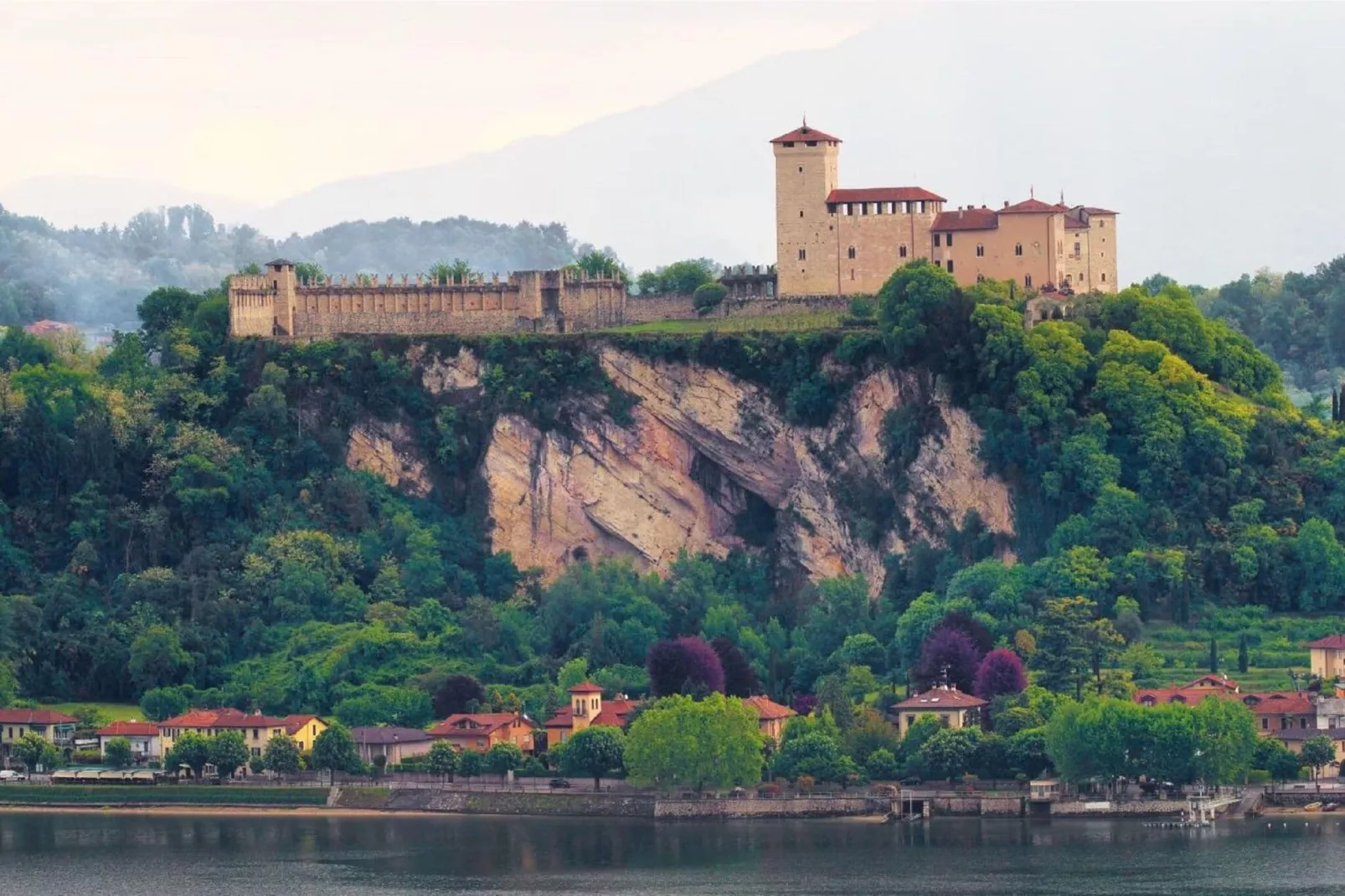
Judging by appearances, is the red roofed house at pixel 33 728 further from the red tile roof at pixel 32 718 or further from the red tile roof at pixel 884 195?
the red tile roof at pixel 884 195

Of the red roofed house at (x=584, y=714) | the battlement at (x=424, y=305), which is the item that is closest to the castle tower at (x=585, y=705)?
the red roofed house at (x=584, y=714)

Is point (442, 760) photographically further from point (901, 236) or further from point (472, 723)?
point (901, 236)

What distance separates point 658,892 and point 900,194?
112ft

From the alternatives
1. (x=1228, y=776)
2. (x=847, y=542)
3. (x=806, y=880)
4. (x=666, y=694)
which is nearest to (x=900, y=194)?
(x=847, y=542)

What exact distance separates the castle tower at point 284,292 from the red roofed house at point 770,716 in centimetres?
2379

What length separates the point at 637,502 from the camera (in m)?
109

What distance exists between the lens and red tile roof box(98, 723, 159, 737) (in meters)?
101

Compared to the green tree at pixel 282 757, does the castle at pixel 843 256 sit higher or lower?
higher

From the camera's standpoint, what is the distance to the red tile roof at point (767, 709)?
95.7 metres

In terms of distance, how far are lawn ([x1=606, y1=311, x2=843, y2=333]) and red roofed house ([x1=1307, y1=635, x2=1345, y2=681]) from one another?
1878 centimetres

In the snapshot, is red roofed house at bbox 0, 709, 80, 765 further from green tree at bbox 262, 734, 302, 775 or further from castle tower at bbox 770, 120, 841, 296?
castle tower at bbox 770, 120, 841, 296

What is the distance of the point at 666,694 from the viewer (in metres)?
96.8

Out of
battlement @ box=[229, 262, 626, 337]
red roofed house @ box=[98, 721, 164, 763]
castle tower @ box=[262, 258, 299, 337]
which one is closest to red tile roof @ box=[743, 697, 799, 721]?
red roofed house @ box=[98, 721, 164, 763]

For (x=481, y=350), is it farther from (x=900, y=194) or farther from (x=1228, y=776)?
(x=1228, y=776)
